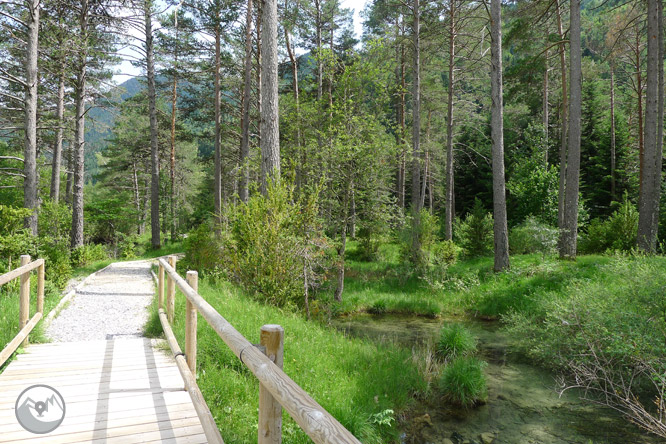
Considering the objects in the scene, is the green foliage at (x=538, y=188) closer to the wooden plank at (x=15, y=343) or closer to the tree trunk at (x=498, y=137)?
the tree trunk at (x=498, y=137)

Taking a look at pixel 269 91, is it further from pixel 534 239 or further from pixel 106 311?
pixel 534 239

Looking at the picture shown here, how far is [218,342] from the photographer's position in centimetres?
479

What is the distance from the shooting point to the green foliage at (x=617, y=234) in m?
13.6

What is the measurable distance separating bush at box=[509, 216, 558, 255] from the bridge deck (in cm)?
1215

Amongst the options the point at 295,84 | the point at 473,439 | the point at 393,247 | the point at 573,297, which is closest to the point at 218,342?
the point at 473,439

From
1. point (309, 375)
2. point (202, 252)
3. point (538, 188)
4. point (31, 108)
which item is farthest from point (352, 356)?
point (538, 188)

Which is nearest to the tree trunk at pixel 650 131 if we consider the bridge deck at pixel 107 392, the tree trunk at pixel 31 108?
the bridge deck at pixel 107 392

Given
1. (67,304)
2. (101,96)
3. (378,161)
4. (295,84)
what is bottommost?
(67,304)

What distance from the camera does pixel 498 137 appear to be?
12086 mm

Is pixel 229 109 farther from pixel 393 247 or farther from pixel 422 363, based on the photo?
pixel 422 363

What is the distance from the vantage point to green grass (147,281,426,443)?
386cm

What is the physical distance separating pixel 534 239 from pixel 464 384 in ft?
32.8

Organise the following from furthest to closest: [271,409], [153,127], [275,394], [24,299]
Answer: [153,127] → [24,299] → [271,409] → [275,394]

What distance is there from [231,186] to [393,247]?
83.9 ft
